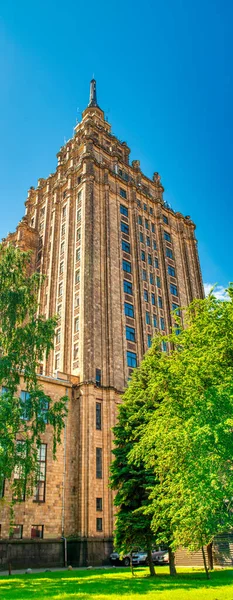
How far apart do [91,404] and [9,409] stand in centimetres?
1903

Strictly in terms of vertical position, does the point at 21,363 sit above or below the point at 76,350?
below

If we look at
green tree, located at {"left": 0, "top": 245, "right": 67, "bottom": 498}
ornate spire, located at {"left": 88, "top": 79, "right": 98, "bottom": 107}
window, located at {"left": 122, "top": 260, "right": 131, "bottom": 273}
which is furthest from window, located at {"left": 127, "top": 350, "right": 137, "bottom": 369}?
ornate spire, located at {"left": 88, "top": 79, "right": 98, "bottom": 107}

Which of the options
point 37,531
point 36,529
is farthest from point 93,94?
point 37,531

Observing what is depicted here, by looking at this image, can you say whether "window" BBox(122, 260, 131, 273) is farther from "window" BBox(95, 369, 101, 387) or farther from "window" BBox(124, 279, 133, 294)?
"window" BBox(95, 369, 101, 387)

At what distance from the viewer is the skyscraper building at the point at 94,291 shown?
117 ft

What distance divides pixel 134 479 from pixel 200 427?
10300 mm

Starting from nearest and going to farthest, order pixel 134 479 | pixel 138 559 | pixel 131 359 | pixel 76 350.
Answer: pixel 134 479 < pixel 138 559 < pixel 76 350 < pixel 131 359

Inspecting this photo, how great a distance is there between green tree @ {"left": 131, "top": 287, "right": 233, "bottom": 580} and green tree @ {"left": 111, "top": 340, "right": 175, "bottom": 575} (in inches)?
84.3

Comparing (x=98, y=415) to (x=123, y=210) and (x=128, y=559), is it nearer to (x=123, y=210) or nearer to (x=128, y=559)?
(x=128, y=559)

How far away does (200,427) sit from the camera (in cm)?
1638

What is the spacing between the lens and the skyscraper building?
35719 mm

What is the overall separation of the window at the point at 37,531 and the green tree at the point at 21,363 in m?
10.2

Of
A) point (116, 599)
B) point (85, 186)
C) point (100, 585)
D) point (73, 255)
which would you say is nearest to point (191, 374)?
point (116, 599)

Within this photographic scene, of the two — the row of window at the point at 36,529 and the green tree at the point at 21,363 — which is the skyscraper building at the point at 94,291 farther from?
the green tree at the point at 21,363
